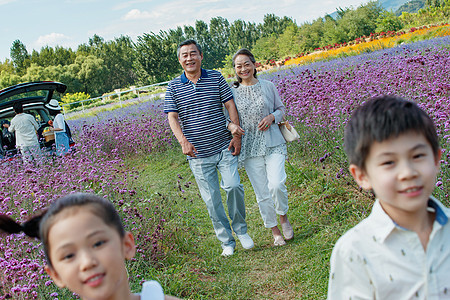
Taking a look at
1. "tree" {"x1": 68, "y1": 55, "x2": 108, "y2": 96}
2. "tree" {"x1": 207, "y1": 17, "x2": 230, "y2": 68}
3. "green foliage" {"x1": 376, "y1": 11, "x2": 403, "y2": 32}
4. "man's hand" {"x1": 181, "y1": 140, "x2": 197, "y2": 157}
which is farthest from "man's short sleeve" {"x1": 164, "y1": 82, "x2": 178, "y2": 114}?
"tree" {"x1": 207, "y1": 17, "x2": 230, "y2": 68}

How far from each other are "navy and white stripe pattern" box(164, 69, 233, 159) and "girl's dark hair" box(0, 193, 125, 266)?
9.57 ft

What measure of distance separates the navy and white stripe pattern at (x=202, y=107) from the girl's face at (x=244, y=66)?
0.21 m

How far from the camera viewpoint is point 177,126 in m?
4.54

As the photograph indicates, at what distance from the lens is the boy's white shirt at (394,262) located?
4.89 ft

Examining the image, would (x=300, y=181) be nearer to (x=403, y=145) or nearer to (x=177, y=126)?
(x=177, y=126)

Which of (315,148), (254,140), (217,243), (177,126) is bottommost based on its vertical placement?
(217,243)

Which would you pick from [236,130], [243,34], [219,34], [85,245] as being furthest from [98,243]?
[219,34]

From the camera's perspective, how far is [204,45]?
78.2 metres

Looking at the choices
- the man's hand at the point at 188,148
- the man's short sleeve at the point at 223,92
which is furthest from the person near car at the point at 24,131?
the man's short sleeve at the point at 223,92

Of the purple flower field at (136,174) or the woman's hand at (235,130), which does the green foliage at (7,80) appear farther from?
the woman's hand at (235,130)

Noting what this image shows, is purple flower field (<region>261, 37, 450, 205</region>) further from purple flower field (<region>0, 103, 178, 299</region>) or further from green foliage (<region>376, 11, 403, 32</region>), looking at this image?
green foliage (<region>376, 11, 403, 32</region>)

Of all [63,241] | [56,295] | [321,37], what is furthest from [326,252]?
[321,37]

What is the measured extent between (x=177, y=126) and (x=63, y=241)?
3.07m

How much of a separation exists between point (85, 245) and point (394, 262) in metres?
0.97
